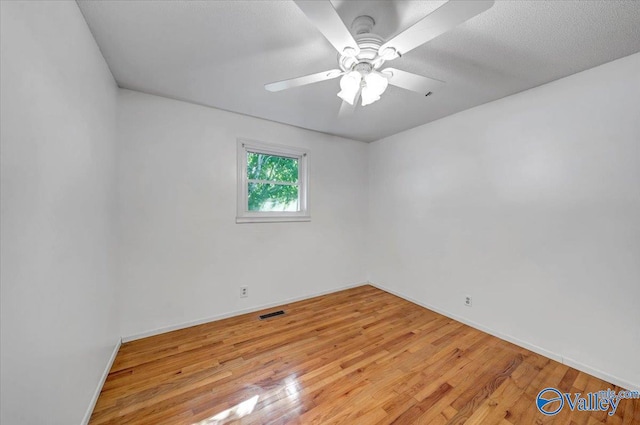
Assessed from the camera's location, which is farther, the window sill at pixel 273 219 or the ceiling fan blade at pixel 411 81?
the window sill at pixel 273 219

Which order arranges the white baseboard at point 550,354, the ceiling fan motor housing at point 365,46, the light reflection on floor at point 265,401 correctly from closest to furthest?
the ceiling fan motor housing at point 365,46
the light reflection on floor at point 265,401
the white baseboard at point 550,354

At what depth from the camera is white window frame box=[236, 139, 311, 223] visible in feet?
9.14

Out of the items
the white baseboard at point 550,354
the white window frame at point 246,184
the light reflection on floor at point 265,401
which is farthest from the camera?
the white window frame at point 246,184

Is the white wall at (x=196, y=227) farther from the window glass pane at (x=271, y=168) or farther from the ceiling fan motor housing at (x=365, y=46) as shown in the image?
the ceiling fan motor housing at (x=365, y=46)

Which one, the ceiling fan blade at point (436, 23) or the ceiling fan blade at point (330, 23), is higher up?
the ceiling fan blade at point (330, 23)

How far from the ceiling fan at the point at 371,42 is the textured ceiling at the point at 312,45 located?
211 millimetres

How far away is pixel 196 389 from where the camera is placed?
1.64m

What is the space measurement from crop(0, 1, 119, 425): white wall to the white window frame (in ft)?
4.24

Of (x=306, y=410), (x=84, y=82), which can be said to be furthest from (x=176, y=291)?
(x=84, y=82)

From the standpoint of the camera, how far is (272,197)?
3121 mm

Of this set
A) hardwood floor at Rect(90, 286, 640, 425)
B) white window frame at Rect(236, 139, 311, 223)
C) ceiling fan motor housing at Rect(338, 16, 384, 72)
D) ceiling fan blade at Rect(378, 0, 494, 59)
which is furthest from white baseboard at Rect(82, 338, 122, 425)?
ceiling fan blade at Rect(378, 0, 494, 59)

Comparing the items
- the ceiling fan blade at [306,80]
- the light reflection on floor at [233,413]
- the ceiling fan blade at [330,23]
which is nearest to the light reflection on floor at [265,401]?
the light reflection on floor at [233,413]

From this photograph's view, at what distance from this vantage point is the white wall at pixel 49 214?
797 millimetres

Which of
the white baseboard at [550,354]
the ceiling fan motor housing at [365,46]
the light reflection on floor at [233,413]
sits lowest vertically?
the light reflection on floor at [233,413]
